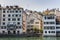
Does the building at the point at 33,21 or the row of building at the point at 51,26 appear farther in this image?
the building at the point at 33,21

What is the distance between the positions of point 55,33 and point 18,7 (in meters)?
15.1

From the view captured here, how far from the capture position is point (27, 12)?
82812 mm

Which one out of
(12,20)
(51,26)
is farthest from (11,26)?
(51,26)

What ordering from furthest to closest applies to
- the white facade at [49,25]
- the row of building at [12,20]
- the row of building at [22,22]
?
1. the row of building at [12,20]
2. the row of building at [22,22]
3. the white facade at [49,25]

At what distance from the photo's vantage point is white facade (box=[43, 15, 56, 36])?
63938mm

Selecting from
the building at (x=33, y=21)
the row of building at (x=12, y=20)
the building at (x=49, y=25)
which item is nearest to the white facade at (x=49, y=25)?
the building at (x=49, y=25)

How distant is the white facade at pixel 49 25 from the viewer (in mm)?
63938

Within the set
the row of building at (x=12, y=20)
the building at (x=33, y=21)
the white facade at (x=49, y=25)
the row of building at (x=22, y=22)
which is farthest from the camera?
the building at (x=33, y=21)

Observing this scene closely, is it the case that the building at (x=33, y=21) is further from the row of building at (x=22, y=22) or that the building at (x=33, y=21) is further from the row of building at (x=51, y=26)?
the row of building at (x=51, y=26)

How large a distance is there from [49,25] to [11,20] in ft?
42.0

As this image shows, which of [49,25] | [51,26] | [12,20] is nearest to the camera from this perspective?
[51,26]

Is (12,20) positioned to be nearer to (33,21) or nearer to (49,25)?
(33,21)

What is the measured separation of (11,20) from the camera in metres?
69.2

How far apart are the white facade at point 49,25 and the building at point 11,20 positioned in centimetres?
826
